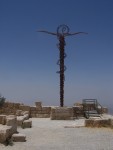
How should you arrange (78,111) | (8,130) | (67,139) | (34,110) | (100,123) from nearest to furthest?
1. (8,130)
2. (67,139)
3. (100,123)
4. (34,110)
5. (78,111)

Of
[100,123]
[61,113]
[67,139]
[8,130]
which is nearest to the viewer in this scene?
[8,130]

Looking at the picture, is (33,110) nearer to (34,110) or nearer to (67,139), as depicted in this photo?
(34,110)

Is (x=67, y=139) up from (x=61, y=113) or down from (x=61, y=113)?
down

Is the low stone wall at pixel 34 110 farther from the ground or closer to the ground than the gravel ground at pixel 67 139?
farther from the ground

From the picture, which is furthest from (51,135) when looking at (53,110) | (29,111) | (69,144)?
(29,111)

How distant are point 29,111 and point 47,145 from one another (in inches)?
499

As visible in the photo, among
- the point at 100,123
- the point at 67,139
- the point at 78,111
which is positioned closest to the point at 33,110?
the point at 78,111

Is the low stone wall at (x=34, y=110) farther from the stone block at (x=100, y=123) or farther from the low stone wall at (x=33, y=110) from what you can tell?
the stone block at (x=100, y=123)

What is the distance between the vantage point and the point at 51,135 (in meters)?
15.9

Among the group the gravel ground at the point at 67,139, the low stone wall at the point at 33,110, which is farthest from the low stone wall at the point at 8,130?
the low stone wall at the point at 33,110

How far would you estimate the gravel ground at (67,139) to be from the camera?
511 inches

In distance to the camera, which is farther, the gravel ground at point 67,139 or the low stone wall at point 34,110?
the low stone wall at point 34,110

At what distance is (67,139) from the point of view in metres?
14.7

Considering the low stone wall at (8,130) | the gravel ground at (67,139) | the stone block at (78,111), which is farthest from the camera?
the stone block at (78,111)
